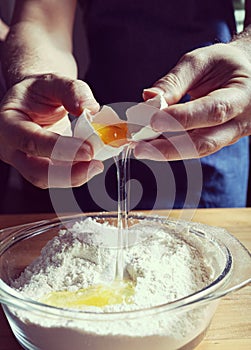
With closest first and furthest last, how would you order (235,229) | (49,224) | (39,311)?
(39,311) → (49,224) → (235,229)

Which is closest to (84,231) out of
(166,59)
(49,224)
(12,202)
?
(49,224)

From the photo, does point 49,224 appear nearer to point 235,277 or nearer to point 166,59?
point 235,277

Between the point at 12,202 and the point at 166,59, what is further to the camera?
the point at 12,202

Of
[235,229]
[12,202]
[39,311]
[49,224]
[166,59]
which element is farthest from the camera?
[12,202]

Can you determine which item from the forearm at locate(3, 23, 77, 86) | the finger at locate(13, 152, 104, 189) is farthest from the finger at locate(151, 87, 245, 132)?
the forearm at locate(3, 23, 77, 86)

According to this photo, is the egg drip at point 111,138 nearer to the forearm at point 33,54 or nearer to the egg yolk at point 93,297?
the egg yolk at point 93,297

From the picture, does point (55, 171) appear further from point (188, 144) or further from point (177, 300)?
point (177, 300)

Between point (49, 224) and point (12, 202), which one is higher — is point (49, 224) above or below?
above

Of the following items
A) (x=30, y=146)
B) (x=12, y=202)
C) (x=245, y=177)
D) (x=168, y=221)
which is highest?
(x=30, y=146)
